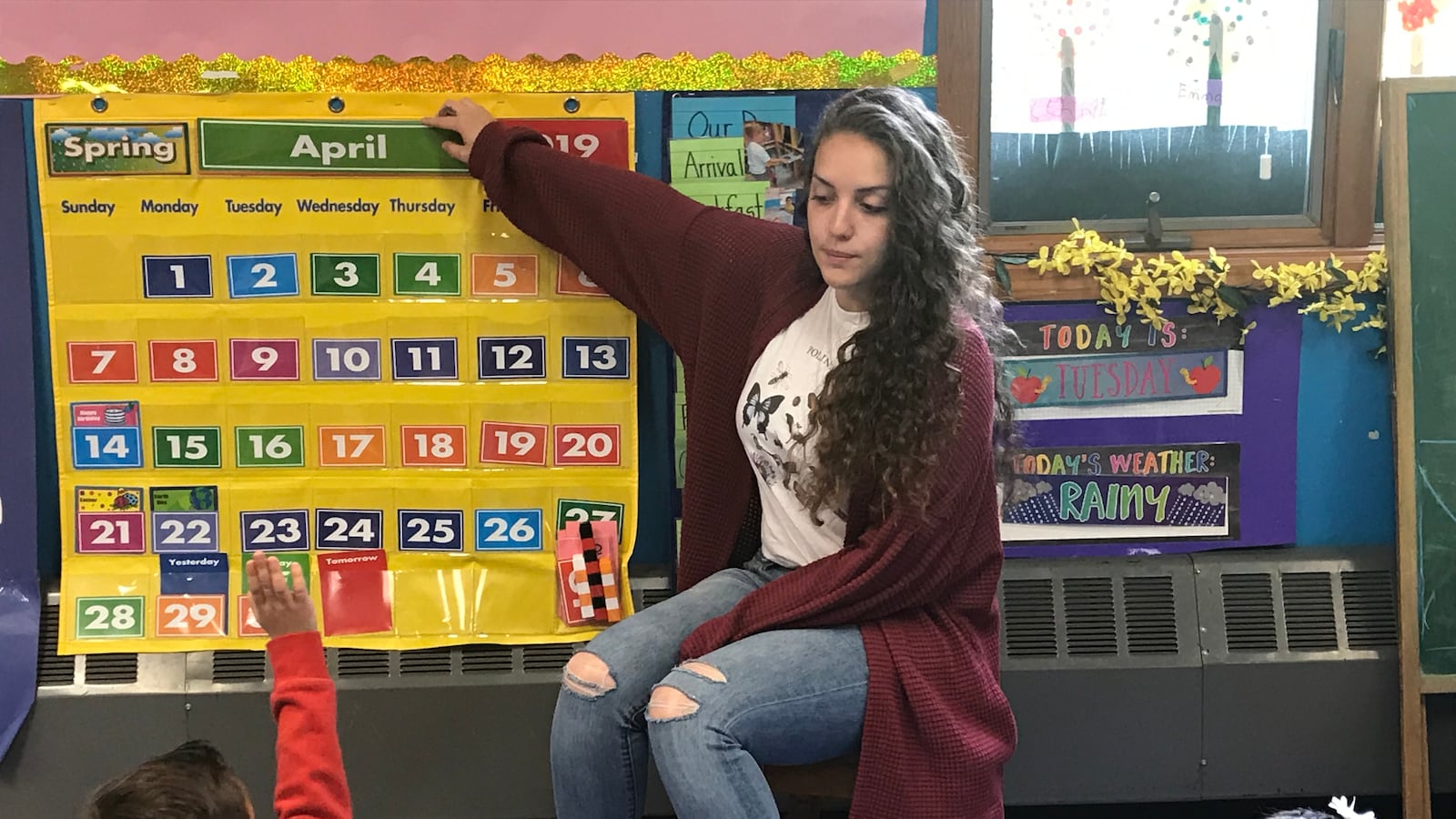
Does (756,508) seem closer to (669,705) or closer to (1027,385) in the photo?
(669,705)

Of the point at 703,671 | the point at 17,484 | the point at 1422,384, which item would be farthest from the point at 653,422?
the point at 1422,384

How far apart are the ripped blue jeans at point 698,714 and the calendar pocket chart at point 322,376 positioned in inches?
19.1

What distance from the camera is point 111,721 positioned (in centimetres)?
215

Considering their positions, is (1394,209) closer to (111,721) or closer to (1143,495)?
(1143,495)

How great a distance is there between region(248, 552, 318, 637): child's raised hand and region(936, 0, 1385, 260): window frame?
1356mm

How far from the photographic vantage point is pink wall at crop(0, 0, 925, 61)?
2.29 m

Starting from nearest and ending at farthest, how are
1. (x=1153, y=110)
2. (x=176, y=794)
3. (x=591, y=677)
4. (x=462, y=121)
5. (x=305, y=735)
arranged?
(x=176, y=794) < (x=305, y=735) < (x=591, y=677) < (x=462, y=121) < (x=1153, y=110)

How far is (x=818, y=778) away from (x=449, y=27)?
1.49 m

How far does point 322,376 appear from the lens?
213cm

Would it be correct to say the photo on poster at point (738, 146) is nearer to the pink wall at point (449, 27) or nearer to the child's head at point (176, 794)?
the pink wall at point (449, 27)

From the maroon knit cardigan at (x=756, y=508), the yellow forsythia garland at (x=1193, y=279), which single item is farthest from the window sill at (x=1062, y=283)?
the maroon knit cardigan at (x=756, y=508)

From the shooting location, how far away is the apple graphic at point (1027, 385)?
7.32 feet

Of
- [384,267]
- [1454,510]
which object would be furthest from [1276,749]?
[384,267]

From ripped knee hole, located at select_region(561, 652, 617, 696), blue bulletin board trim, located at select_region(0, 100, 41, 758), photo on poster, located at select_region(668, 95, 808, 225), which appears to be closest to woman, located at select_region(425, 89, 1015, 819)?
ripped knee hole, located at select_region(561, 652, 617, 696)
